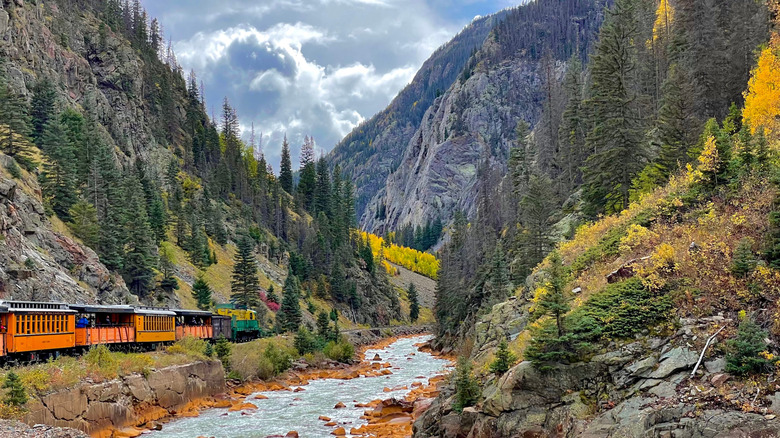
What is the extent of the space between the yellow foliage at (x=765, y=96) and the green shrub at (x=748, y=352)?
1708 centimetres

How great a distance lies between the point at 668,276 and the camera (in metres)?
16.8

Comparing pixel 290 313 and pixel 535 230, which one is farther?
pixel 290 313

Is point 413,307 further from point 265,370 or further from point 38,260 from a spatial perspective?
point 38,260

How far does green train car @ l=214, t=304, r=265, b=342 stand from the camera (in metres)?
53.7

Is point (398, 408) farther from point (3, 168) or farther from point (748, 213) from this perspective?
point (3, 168)

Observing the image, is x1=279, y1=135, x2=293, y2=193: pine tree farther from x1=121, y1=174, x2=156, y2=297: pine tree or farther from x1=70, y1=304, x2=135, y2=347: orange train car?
x1=70, y1=304, x2=135, y2=347: orange train car

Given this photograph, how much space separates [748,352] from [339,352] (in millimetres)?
49294

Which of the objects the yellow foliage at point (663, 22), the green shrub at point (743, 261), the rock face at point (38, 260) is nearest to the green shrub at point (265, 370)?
the rock face at point (38, 260)

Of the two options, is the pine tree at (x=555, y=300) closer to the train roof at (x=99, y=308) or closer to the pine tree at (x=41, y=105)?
the train roof at (x=99, y=308)

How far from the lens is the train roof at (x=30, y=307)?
23.4 m

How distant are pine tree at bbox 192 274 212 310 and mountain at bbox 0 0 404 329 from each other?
1.23 feet

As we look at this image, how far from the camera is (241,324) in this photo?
56000 millimetres

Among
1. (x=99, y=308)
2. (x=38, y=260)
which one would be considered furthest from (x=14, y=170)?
(x=99, y=308)

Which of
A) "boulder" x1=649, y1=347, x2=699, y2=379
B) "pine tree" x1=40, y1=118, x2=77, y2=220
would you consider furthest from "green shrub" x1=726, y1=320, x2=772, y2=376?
"pine tree" x1=40, y1=118, x2=77, y2=220
